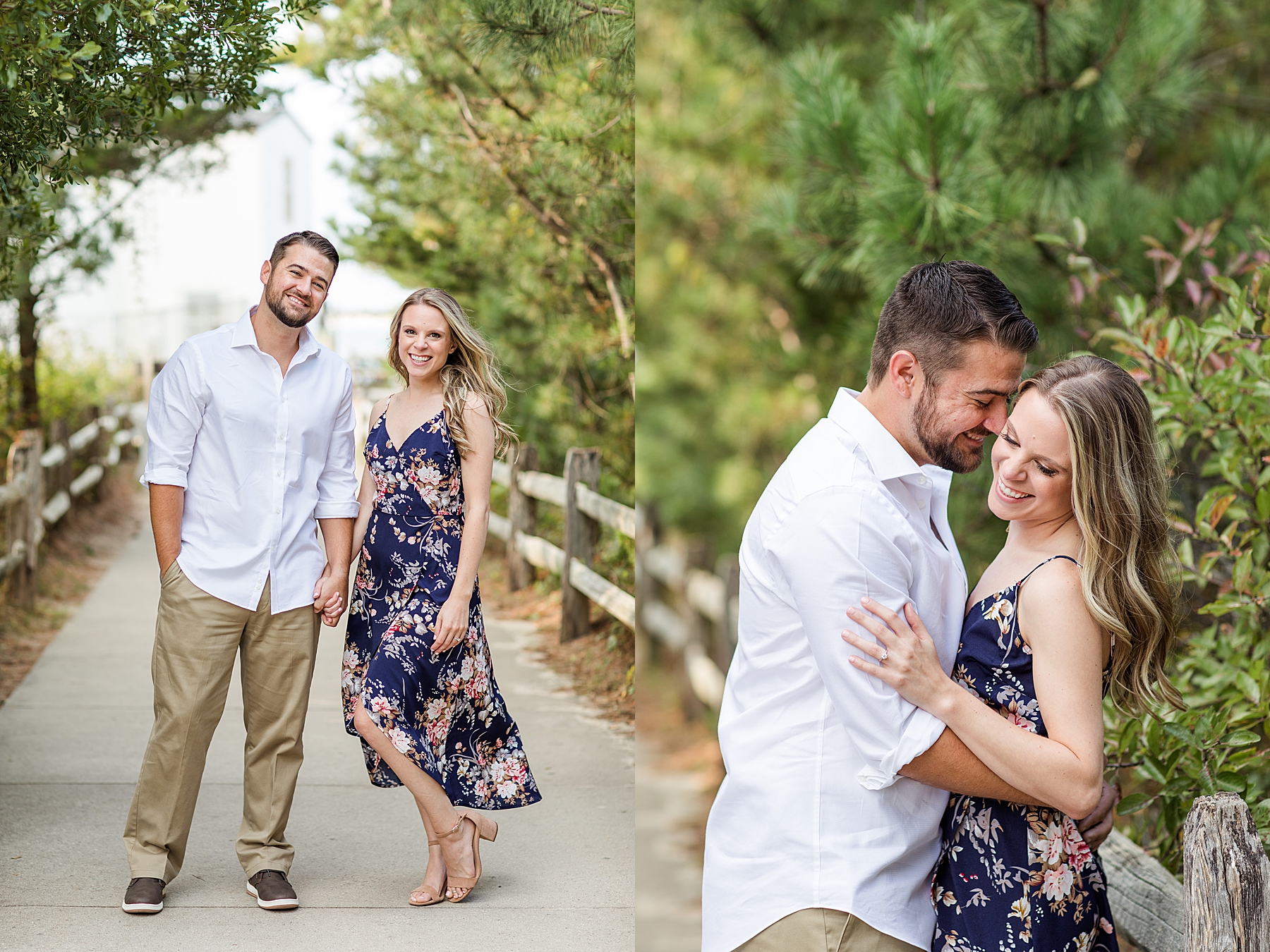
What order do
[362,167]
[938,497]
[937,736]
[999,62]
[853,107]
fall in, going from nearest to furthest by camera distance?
[937,736] < [938,497] < [362,167] < [853,107] < [999,62]

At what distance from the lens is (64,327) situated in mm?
3641

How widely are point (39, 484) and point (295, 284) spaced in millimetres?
1594

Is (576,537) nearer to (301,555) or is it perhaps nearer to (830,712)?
(301,555)

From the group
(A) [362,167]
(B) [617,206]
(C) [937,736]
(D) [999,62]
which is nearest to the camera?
(C) [937,736]

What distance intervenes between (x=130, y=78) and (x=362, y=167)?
0.82 meters

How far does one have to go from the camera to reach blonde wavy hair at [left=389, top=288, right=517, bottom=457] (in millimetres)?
2818

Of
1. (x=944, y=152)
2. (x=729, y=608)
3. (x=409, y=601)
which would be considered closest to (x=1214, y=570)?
(x=944, y=152)

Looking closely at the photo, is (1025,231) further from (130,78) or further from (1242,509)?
(130,78)

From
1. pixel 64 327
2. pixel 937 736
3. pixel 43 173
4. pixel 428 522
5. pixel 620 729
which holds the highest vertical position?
pixel 43 173

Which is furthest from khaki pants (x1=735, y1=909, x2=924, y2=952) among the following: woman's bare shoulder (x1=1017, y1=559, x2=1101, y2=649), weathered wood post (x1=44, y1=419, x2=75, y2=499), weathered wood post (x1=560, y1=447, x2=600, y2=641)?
weathered wood post (x1=44, y1=419, x2=75, y2=499)

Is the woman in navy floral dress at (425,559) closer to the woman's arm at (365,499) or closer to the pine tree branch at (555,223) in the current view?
the woman's arm at (365,499)

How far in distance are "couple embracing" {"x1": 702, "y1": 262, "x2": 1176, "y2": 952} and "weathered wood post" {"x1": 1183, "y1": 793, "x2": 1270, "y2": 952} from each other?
0.22 meters

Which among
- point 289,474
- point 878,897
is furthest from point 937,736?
point 289,474

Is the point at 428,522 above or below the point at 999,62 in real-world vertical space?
below
